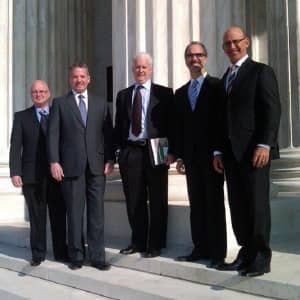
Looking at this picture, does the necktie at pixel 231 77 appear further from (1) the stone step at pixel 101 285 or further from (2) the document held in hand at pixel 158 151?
(1) the stone step at pixel 101 285

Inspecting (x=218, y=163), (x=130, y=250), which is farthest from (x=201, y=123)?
(x=130, y=250)

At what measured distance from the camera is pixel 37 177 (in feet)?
19.2

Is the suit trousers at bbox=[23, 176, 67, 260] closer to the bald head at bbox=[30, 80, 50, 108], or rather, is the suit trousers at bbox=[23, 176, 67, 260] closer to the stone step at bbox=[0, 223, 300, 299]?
the stone step at bbox=[0, 223, 300, 299]

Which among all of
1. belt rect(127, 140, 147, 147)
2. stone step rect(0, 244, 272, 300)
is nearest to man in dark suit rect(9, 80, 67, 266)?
stone step rect(0, 244, 272, 300)

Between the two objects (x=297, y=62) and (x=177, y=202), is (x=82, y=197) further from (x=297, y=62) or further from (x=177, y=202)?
(x=297, y=62)

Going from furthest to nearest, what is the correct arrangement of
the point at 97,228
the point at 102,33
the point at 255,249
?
1. the point at 102,33
2. the point at 97,228
3. the point at 255,249

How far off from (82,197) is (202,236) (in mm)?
1270

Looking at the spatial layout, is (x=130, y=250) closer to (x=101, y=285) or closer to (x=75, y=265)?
(x=75, y=265)

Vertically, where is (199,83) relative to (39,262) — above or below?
above

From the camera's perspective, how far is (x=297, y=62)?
785cm

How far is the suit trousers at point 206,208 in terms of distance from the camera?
490 cm

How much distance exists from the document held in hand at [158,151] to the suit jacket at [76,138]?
0.51m

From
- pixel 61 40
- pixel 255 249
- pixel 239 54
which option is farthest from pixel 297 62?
pixel 61 40

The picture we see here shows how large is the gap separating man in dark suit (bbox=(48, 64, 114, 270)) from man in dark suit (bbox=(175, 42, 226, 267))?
2.86 feet
